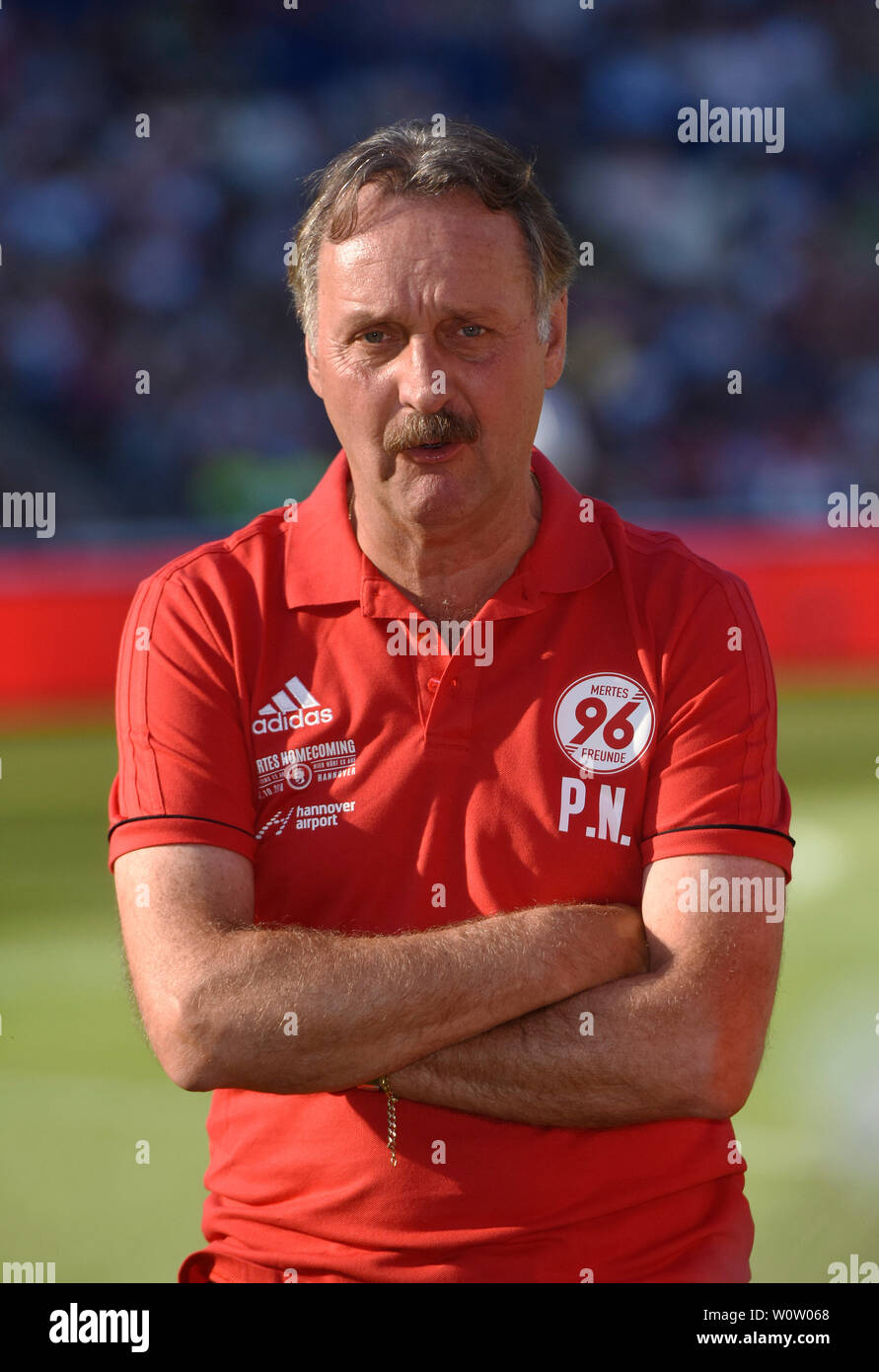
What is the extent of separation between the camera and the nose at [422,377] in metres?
2.15

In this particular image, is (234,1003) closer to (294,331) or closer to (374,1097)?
(374,1097)

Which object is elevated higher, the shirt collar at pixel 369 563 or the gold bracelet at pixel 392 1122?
the shirt collar at pixel 369 563

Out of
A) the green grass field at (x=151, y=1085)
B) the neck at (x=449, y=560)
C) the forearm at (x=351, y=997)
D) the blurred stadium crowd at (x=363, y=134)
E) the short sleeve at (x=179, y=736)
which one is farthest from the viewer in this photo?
the blurred stadium crowd at (x=363, y=134)

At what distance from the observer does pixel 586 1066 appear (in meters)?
1.97

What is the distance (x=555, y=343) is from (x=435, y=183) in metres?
0.34

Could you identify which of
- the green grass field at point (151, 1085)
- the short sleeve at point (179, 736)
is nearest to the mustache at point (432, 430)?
the short sleeve at point (179, 736)

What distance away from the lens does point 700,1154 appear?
2.08 metres

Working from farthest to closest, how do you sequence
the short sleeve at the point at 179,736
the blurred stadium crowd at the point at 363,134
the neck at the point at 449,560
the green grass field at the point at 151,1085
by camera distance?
the blurred stadium crowd at the point at 363,134 → the green grass field at the point at 151,1085 → the neck at the point at 449,560 → the short sleeve at the point at 179,736

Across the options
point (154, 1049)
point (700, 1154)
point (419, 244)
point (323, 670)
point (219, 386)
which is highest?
point (219, 386)

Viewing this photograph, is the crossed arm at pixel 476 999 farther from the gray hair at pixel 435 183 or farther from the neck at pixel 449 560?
the gray hair at pixel 435 183

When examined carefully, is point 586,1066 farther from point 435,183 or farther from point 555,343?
point 435,183

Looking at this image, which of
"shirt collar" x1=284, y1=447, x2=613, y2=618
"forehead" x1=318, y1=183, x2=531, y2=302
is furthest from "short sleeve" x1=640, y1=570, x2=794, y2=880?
"forehead" x1=318, y1=183, x2=531, y2=302

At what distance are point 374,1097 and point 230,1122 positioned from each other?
0.75 ft

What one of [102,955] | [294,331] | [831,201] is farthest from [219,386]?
[102,955]
